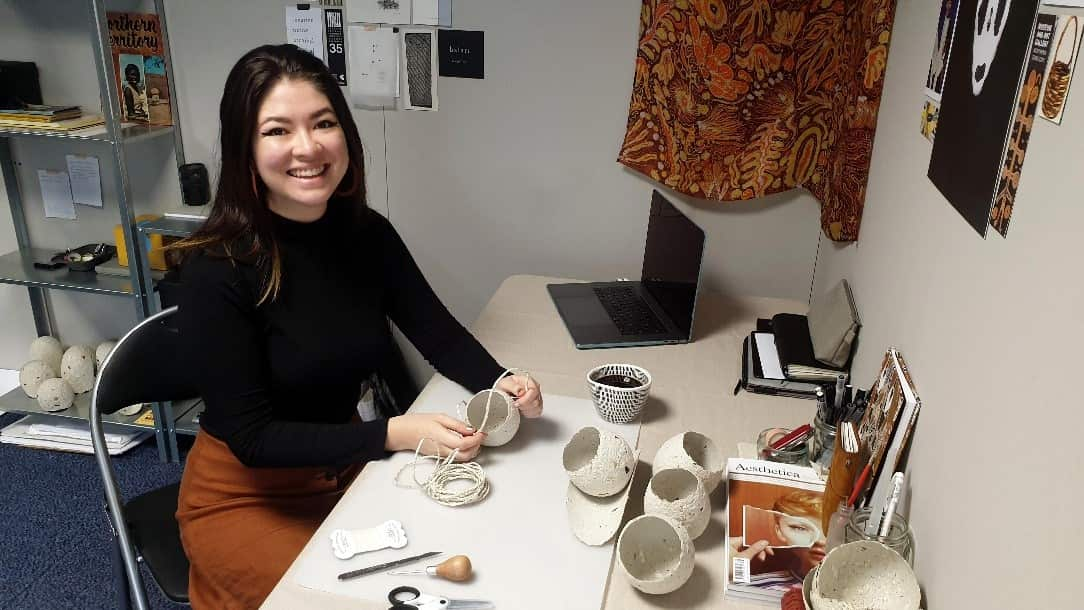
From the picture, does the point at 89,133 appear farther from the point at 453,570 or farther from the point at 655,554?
the point at 655,554

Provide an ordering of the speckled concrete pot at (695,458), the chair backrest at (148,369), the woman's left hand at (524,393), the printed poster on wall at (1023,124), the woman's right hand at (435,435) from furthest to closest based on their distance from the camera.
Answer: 1. the chair backrest at (148,369)
2. the woman's left hand at (524,393)
3. the woman's right hand at (435,435)
4. the speckled concrete pot at (695,458)
5. the printed poster on wall at (1023,124)

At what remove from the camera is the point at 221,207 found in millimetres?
1283

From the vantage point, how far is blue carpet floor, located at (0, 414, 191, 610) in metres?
1.87

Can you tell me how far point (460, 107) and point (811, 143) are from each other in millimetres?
959

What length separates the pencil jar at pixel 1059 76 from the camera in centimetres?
65

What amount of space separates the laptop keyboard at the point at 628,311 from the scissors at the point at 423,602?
36.4 inches

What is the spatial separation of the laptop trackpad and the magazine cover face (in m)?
0.75

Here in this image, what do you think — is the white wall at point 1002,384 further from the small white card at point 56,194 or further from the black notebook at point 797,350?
the small white card at point 56,194

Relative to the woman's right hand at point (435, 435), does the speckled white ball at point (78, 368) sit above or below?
below

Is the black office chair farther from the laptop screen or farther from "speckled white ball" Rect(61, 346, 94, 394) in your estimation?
"speckled white ball" Rect(61, 346, 94, 394)

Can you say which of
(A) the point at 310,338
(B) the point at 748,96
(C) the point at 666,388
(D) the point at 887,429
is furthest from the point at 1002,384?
(B) the point at 748,96

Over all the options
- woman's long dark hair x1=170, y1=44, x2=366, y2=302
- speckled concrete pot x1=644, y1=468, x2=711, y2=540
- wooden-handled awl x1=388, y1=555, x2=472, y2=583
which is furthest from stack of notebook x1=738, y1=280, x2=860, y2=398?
woman's long dark hair x1=170, y1=44, x2=366, y2=302

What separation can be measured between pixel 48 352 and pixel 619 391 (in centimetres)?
214

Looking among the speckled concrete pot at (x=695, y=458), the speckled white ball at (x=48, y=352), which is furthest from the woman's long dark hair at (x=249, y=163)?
the speckled white ball at (x=48, y=352)
